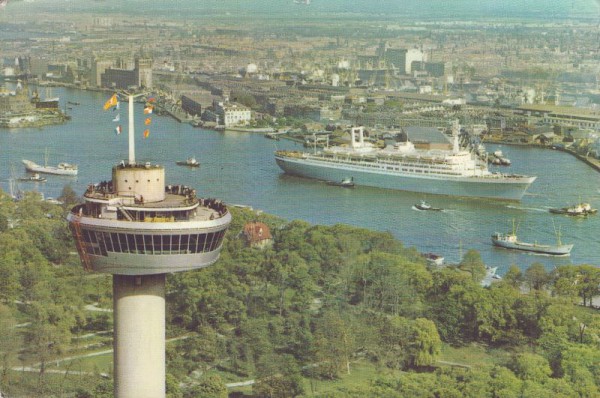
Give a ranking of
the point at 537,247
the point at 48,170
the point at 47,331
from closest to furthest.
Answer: the point at 47,331 → the point at 537,247 → the point at 48,170

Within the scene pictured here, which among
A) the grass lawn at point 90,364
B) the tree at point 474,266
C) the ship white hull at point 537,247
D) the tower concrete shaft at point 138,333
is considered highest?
the tower concrete shaft at point 138,333

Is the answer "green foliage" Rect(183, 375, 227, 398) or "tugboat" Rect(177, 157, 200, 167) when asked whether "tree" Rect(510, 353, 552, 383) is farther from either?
"tugboat" Rect(177, 157, 200, 167)

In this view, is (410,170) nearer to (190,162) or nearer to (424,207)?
(424,207)

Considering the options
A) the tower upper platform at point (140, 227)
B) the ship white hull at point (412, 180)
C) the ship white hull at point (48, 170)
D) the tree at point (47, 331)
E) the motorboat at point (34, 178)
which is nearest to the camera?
the tower upper platform at point (140, 227)

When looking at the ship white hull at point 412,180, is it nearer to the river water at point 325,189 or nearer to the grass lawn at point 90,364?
the river water at point 325,189

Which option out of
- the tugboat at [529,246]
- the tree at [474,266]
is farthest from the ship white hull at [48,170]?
the tree at [474,266]

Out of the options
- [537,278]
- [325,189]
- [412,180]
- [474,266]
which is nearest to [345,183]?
[325,189]

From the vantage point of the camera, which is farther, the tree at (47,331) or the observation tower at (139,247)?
the tree at (47,331)
